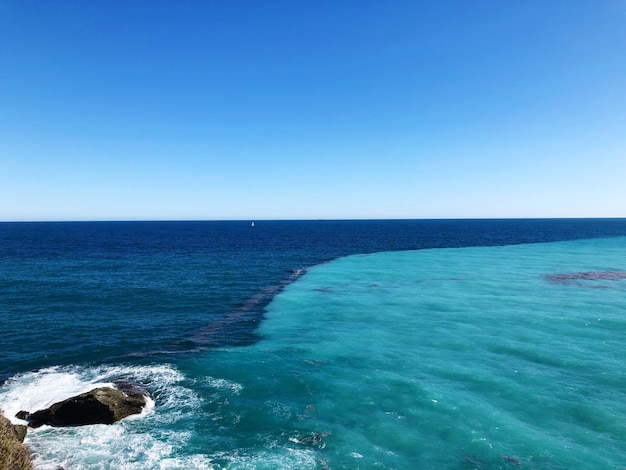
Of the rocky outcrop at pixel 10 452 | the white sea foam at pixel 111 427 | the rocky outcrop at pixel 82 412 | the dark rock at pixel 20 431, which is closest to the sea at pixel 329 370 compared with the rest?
the white sea foam at pixel 111 427

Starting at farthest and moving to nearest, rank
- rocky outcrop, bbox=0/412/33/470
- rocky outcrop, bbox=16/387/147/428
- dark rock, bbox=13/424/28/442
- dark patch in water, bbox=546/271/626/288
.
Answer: dark patch in water, bbox=546/271/626/288, rocky outcrop, bbox=16/387/147/428, dark rock, bbox=13/424/28/442, rocky outcrop, bbox=0/412/33/470

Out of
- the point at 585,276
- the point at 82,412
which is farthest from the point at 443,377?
the point at 585,276

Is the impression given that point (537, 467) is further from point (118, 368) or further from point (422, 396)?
point (118, 368)

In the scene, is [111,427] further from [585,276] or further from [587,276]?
[587,276]

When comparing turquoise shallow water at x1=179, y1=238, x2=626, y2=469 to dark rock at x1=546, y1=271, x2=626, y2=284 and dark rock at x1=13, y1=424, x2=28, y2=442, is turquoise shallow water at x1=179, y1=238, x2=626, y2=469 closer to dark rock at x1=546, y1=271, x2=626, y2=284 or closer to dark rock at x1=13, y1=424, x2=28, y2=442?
dark rock at x1=546, y1=271, x2=626, y2=284

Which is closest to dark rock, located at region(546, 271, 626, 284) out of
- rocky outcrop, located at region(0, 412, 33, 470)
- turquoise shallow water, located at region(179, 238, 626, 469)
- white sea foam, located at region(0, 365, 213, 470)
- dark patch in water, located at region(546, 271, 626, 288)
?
dark patch in water, located at region(546, 271, 626, 288)

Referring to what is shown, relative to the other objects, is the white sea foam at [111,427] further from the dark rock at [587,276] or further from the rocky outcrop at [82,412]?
the dark rock at [587,276]

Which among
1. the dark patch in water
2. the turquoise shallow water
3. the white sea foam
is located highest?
the dark patch in water
